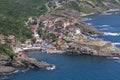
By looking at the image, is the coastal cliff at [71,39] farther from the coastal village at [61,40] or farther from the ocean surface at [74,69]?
the ocean surface at [74,69]

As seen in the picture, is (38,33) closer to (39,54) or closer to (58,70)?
(39,54)

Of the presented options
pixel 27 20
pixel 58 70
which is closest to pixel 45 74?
pixel 58 70

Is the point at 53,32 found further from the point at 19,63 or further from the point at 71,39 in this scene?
the point at 19,63

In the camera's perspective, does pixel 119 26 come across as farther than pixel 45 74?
Yes

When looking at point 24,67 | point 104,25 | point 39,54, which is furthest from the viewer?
point 104,25

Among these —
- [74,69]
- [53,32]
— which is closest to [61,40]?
[53,32]

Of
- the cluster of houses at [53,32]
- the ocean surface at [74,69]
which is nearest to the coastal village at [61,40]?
the cluster of houses at [53,32]

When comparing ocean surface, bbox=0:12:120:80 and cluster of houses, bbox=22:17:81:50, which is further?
cluster of houses, bbox=22:17:81:50

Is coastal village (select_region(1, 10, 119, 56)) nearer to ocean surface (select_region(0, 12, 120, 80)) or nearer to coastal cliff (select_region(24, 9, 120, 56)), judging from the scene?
coastal cliff (select_region(24, 9, 120, 56))

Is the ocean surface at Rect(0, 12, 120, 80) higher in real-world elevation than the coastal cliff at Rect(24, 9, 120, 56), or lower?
lower

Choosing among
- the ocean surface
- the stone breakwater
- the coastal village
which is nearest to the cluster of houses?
the coastal village

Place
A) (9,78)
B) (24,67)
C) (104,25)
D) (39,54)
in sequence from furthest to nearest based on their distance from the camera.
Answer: (104,25) → (39,54) → (24,67) → (9,78)
